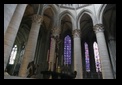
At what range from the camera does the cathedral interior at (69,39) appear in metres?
8.48

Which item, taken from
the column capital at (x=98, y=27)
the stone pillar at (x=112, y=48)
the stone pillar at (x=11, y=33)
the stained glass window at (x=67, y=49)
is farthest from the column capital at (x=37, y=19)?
the stone pillar at (x=112, y=48)

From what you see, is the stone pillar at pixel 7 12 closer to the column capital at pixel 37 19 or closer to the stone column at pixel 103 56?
the column capital at pixel 37 19

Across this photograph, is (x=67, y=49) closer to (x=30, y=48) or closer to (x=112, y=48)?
(x=112, y=48)

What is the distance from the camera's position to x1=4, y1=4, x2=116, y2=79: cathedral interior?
8477 millimetres

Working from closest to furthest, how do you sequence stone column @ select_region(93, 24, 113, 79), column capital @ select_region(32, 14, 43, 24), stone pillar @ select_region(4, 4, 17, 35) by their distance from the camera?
1. stone pillar @ select_region(4, 4, 17, 35)
2. stone column @ select_region(93, 24, 113, 79)
3. column capital @ select_region(32, 14, 43, 24)

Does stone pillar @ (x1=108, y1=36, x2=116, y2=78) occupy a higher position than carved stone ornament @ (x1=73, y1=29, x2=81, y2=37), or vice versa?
carved stone ornament @ (x1=73, y1=29, x2=81, y2=37)

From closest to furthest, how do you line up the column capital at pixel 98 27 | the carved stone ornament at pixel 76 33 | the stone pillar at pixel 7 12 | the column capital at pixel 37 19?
1. the stone pillar at pixel 7 12
2. the column capital at pixel 37 19
3. the column capital at pixel 98 27
4. the carved stone ornament at pixel 76 33

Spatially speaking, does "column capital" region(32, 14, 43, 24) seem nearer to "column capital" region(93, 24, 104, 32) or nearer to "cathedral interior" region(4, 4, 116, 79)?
"cathedral interior" region(4, 4, 116, 79)

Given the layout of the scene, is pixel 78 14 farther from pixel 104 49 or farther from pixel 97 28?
pixel 104 49

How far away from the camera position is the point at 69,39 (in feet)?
52.9

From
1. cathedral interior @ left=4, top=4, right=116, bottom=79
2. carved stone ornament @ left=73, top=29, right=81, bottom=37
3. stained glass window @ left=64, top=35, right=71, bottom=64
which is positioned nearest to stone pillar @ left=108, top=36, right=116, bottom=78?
cathedral interior @ left=4, top=4, right=116, bottom=79

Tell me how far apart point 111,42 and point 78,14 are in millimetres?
5215

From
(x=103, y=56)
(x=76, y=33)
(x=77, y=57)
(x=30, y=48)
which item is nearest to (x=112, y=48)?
(x=103, y=56)
